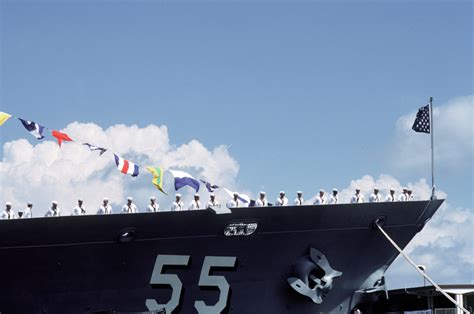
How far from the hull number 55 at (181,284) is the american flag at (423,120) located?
25.1ft

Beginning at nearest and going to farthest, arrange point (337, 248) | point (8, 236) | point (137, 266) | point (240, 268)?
point (8, 236), point (137, 266), point (240, 268), point (337, 248)

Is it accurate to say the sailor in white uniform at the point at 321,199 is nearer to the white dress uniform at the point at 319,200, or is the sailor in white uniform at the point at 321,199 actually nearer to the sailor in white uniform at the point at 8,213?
the white dress uniform at the point at 319,200

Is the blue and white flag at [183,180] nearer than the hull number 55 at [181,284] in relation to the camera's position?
No

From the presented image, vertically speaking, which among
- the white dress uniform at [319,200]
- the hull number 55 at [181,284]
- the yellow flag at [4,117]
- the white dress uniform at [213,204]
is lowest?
the hull number 55 at [181,284]

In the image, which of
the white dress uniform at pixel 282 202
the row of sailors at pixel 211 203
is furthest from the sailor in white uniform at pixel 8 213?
the white dress uniform at pixel 282 202

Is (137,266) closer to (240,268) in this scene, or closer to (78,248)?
(78,248)

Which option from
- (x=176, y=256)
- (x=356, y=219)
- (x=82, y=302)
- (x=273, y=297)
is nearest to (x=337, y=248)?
(x=356, y=219)

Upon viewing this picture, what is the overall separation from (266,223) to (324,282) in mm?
2656

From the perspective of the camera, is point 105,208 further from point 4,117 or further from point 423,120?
point 423,120

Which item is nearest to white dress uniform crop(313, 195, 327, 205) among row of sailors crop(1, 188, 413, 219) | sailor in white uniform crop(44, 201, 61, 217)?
row of sailors crop(1, 188, 413, 219)

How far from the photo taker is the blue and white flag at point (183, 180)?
A: 21.7 m

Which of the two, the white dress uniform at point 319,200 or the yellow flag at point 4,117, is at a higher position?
the white dress uniform at point 319,200

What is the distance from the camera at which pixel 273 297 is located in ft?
75.5

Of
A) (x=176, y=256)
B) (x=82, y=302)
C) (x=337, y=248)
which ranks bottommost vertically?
(x=82, y=302)
